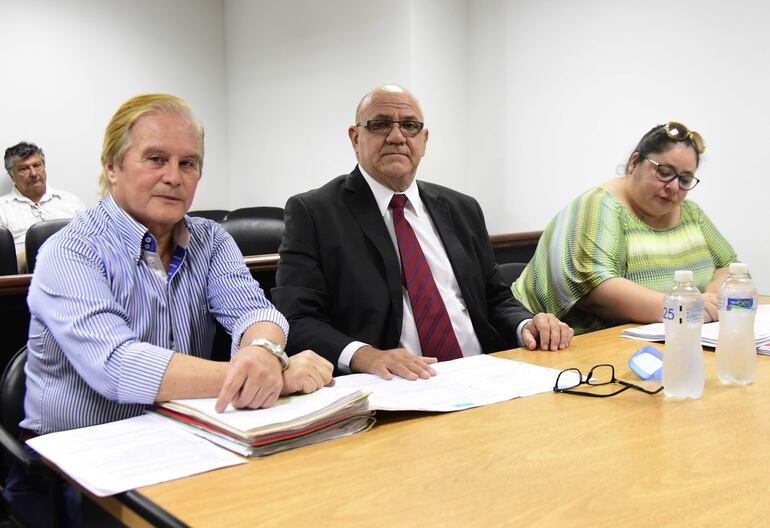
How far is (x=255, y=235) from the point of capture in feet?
10.8

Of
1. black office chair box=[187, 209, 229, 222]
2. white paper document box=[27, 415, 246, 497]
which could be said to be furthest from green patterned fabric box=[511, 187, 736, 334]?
black office chair box=[187, 209, 229, 222]

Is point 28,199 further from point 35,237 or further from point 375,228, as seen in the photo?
point 375,228

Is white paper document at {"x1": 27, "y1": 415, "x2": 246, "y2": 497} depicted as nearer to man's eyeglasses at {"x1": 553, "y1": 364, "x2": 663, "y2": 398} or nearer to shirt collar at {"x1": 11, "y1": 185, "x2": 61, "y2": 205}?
man's eyeglasses at {"x1": 553, "y1": 364, "x2": 663, "y2": 398}

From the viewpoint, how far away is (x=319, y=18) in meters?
5.59

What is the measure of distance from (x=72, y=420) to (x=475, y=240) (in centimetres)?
135

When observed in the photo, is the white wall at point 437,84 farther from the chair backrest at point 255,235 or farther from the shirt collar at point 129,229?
the shirt collar at point 129,229

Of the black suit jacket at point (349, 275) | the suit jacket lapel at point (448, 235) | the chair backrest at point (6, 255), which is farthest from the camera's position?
the chair backrest at point (6, 255)

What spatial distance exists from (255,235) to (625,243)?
162 cm

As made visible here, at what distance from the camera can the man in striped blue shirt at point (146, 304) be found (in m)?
1.33

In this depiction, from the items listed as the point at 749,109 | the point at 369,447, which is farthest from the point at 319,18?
the point at 369,447

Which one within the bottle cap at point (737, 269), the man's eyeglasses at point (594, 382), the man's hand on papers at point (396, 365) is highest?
the bottle cap at point (737, 269)

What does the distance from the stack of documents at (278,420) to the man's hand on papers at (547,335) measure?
2.47 feet

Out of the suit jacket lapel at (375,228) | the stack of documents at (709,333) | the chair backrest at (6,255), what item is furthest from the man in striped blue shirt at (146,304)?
the chair backrest at (6,255)

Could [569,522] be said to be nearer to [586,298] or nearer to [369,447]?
[369,447]
